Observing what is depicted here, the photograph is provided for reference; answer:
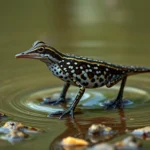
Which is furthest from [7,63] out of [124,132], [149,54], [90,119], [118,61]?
[124,132]

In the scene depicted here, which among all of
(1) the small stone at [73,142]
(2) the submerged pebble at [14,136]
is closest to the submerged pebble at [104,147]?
(1) the small stone at [73,142]

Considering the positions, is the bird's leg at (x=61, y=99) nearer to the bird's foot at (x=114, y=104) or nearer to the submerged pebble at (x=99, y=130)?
the bird's foot at (x=114, y=104)

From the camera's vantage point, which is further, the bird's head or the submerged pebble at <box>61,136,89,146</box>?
the bird's head

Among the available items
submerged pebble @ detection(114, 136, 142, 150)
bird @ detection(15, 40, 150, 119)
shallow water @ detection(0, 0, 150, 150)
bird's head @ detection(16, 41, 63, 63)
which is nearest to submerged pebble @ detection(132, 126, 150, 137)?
shallow water @ detection(0, 0, 150, 150)

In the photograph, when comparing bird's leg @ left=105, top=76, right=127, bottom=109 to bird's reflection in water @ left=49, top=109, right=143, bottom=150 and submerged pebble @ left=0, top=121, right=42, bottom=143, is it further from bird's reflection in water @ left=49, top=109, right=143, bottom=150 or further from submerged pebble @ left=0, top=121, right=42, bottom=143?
submerged pebble @ left=0, top=121, right=42, bottom=143

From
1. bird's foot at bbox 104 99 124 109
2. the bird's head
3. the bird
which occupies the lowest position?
bird's foot at bbox 104 99 124 109

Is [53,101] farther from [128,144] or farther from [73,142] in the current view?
[128,144]

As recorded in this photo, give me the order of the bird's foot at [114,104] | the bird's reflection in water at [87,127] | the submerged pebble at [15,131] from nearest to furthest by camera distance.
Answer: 1. the bird's reflection in water at [87,127]
2. the submerged pebble at [15,131]
3. the bird's foot at [114,104]
